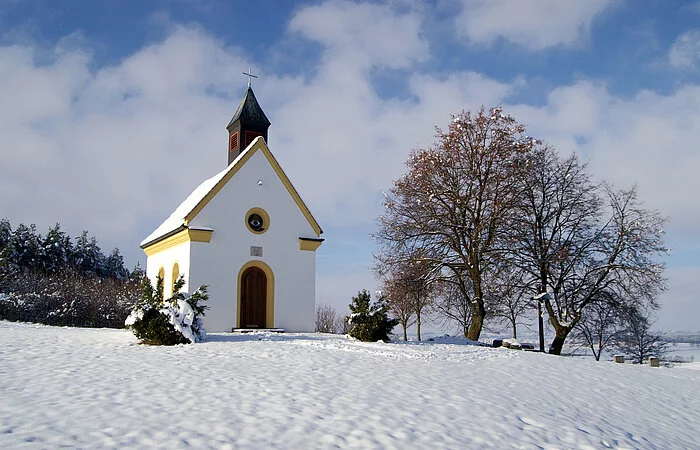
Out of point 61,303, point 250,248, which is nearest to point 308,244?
point 250,248

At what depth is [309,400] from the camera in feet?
25.4

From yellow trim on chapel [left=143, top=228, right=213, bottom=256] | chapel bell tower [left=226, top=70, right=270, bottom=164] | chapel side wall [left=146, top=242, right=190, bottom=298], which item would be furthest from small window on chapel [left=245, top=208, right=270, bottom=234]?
chapel bell tower [left=226, top=70, right=270, bottom=164]

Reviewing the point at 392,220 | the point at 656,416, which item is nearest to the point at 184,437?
the point at 656,416

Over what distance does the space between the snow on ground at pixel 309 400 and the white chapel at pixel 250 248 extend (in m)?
6.14

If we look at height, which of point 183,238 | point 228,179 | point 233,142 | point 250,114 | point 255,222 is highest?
point 250,114

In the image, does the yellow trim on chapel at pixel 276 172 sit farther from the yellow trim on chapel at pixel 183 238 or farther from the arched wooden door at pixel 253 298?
the arched wooden door at pixel 253 298

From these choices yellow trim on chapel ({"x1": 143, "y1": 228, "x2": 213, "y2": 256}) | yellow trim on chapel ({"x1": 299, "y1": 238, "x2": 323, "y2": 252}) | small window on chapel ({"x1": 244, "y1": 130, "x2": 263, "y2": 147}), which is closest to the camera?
yellow trim on chapel ({"x1": 143, "y1": 228, "x2": 213, "y2": 256})

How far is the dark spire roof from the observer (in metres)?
23.3

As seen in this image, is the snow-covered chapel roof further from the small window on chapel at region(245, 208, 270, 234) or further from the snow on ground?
the snow on ground

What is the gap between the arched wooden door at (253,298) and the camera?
19891mm

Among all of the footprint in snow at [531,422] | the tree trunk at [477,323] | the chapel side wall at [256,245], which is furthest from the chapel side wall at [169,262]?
the footprint in snow at [531,422]

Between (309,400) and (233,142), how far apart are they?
17933 millimetres

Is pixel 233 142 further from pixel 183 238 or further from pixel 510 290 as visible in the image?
pixel 510 290

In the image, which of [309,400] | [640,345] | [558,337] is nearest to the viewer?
[309,400]
